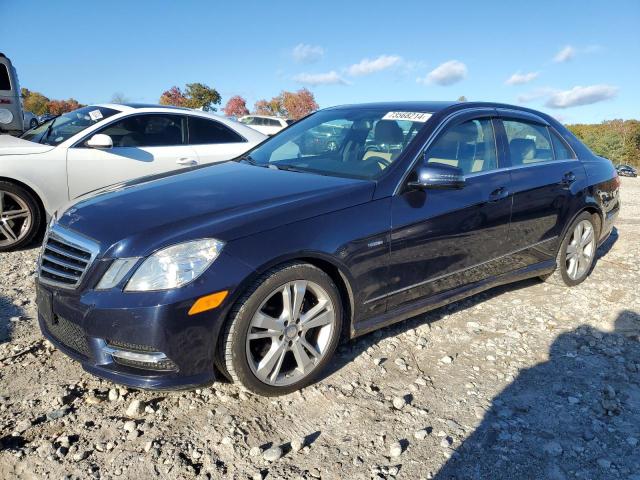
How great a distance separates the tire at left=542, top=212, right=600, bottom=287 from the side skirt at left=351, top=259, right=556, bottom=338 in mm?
201

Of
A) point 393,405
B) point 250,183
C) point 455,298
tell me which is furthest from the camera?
point 455,298

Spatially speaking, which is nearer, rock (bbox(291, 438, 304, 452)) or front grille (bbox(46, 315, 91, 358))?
rock (bbox(291, 438, 304, 452))

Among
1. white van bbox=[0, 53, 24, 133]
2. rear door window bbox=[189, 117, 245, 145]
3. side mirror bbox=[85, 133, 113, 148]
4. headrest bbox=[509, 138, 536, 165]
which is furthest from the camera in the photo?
white van bbox=[0, 53, 24, 133]

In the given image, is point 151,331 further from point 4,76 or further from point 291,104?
point 291,104

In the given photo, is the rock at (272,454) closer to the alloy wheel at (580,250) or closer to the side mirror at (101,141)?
the alloy wheel at (580,250)

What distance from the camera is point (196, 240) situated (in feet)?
7.77

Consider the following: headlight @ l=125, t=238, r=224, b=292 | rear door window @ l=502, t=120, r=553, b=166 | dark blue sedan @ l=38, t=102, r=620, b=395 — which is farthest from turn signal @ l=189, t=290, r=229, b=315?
rear door window @ l=502, t=120, r=553, b=166

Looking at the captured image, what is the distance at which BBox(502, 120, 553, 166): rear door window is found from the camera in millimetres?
3893

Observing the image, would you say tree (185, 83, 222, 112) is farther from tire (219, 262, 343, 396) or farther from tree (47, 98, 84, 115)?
tire (219, 262, 343, 396)

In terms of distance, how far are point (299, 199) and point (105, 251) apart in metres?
0.99

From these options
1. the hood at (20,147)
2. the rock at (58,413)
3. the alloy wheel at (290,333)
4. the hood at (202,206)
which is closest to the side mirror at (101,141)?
the hood at (20,147)

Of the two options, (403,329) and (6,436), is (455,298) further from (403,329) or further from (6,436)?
(6,436)

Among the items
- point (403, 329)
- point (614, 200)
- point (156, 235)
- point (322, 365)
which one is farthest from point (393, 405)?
point (614, 200)

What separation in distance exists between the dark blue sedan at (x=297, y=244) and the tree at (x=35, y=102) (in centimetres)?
6958
